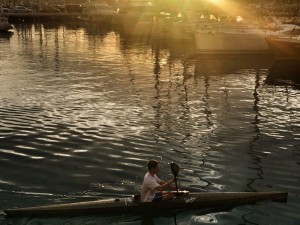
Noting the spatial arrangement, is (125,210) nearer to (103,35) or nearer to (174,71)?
(174,71)

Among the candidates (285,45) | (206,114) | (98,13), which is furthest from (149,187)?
(98,13)

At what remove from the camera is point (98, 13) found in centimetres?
12444

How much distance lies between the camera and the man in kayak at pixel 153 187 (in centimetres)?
1462

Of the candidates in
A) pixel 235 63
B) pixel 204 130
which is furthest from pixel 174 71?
pixel 204 130

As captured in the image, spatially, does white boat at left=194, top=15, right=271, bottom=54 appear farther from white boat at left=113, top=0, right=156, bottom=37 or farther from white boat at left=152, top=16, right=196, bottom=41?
white boat at left=113, top=0, right=156, bottom=37

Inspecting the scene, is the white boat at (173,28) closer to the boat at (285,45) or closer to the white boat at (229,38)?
the white boat at (229,38)

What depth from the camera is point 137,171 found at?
1945 centimetres

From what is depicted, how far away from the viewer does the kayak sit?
15.1m

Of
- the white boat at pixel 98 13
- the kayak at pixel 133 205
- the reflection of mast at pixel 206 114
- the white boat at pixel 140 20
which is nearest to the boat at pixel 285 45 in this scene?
the reflection of mast at pixel 206 114

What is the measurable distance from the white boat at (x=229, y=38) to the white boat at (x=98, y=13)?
216ft

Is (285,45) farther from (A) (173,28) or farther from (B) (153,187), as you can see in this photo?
(B) (153,187)

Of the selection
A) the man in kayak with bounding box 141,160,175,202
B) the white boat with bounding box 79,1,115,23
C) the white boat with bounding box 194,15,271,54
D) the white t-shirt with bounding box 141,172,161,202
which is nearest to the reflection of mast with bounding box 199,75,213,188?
the man in kayak with bounding box 141,160,175,202

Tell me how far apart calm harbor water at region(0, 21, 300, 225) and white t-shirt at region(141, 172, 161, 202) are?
2.22 ft

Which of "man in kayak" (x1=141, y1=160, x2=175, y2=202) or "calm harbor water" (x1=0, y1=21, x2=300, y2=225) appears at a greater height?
"man in kayak" (x1=141, y1=160, x2=175, y2=202)
